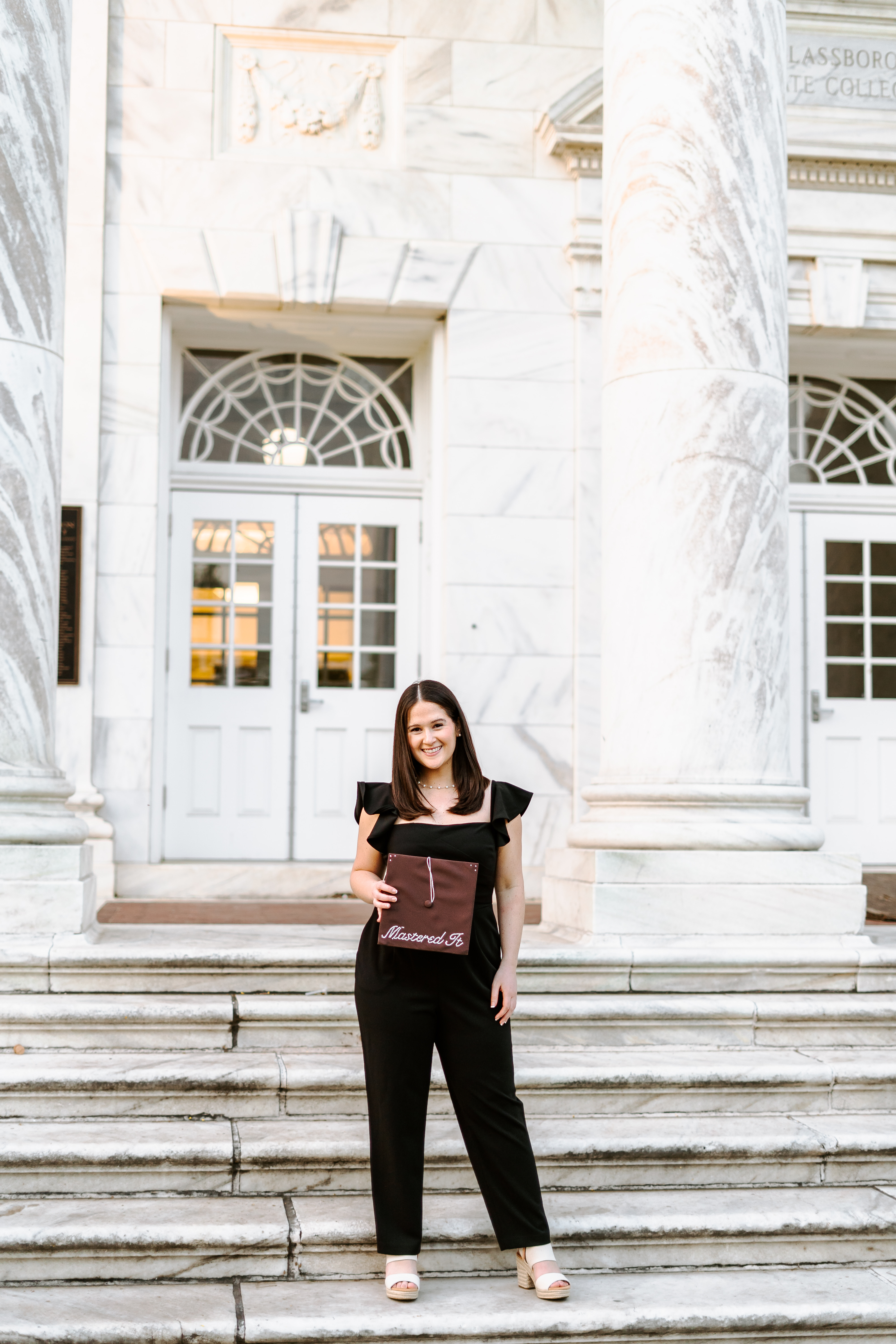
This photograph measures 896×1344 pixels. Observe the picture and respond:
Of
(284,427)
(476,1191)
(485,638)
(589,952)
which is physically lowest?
(476,1191)

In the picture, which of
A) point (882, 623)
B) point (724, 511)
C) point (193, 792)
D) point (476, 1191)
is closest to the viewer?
point (476, 1191)

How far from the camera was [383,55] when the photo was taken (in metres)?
9.15

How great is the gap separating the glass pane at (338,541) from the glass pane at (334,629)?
37 cm

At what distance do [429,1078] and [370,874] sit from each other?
0.58 meters

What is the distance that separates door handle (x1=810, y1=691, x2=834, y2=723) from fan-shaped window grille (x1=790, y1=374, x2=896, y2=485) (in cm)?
157

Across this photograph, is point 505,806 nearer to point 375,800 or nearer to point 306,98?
point 375,800

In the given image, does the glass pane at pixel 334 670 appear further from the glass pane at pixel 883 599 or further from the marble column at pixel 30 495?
the glass pane at pixel 883 599

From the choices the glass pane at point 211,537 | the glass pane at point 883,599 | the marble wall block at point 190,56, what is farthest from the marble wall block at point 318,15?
the glass pane at point 883,599

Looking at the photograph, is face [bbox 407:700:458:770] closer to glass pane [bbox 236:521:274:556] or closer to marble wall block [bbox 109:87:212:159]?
glass pane [bbox 236:521:274:556]

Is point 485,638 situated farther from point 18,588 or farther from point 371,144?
point 18,588

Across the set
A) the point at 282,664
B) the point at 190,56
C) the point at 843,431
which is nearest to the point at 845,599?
the point at 843,431

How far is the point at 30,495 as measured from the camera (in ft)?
18.3

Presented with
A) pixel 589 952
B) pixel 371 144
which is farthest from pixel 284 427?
pixel 589 952

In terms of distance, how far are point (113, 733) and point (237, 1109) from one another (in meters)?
4.44
